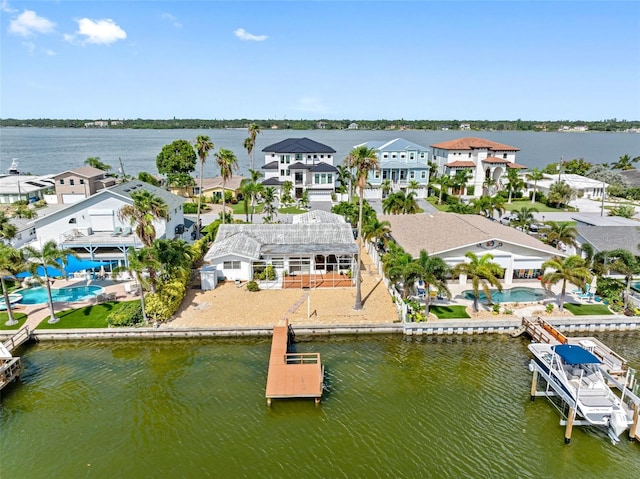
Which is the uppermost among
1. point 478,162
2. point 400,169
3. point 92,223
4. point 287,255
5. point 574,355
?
point 478,162

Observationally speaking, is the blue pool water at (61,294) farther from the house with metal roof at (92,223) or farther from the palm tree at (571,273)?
the palm tree at (571,273)

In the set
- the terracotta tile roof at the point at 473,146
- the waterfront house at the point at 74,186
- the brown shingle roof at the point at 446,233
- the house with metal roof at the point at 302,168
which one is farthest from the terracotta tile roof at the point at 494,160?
the waterfront house at the point at 74,186

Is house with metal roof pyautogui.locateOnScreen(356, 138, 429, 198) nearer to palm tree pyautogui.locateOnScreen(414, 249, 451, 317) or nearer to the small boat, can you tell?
palm tree pyautogui.locateOnScreen(414, 249, 451, 317)

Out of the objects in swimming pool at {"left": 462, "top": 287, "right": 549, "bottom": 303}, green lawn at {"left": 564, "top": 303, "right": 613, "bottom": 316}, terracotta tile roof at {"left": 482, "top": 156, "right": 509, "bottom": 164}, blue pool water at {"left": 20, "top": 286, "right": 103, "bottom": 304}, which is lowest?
green lawn at {"left": 564, "top": 303, "right": 613, "bottom": 316}

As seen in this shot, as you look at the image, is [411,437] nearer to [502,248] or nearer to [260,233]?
[502,248]

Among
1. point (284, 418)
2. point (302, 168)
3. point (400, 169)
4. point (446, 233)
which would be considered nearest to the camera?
point (284, 418)

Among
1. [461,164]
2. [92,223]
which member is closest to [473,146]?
[461,164]

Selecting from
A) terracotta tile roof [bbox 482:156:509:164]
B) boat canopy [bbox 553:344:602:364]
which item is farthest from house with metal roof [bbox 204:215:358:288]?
terracotta tile roof [bbox 482:156:509:164]

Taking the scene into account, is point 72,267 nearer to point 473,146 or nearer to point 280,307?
point 280,307
